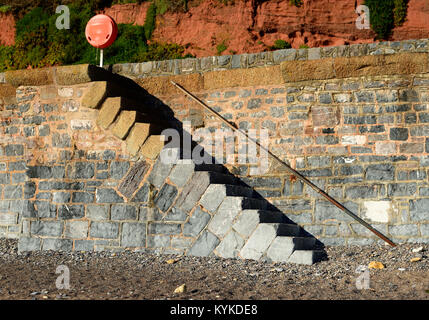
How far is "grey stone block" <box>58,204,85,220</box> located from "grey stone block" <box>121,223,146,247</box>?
0.61 m

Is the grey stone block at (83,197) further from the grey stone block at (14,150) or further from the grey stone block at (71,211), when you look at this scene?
the grey stone block at (14,150)

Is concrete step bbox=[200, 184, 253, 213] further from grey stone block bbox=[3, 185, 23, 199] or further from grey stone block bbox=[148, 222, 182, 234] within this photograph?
grey stone block bbox=[3, 185, 23, 199]

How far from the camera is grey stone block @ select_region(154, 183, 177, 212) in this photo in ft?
16.9

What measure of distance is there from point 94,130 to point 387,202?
137 inches

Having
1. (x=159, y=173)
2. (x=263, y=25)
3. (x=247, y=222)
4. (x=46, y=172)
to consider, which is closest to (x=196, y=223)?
(x=247, y=222)

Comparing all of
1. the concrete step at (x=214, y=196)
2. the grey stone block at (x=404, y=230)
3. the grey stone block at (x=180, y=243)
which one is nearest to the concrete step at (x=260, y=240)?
the concrete step at (x=214, y=196)

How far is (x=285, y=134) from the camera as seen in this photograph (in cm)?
579

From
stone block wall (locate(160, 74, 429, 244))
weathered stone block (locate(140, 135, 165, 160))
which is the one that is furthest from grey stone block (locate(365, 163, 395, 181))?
weathered stone block (locate(140, 135, 165, 160))

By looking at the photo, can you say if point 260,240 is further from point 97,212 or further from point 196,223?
point 97,212

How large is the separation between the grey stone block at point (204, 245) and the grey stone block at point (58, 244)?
1567 mm

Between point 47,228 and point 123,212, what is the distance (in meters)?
1.05
